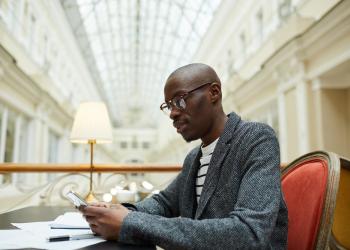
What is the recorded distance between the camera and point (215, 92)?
147cm

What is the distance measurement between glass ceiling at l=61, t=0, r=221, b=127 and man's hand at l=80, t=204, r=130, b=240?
1288 centimetres

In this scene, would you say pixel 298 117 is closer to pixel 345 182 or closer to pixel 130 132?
pixel 345 182

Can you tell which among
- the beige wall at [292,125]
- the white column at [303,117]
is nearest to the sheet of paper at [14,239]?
the white column at [303,117]

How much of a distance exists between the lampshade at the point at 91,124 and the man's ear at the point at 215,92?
6.18 feet

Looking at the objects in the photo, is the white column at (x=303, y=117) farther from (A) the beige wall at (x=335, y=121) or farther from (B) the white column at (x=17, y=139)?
(B) the white column at (x=17, y=139)

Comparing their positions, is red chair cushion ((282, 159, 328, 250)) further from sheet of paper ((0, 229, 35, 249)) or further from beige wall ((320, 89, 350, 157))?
beige wall ((320, 89, 350, 157))

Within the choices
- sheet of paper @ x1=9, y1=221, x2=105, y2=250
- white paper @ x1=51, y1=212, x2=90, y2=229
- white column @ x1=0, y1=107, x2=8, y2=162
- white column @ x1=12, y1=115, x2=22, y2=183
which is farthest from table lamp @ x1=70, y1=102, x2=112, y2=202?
white column @ x1=12, y1=115, x2=22, y2=183

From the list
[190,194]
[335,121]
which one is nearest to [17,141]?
[335,121]

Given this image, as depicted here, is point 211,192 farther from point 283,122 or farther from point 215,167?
point 283,122

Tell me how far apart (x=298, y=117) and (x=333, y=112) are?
2.27 feet

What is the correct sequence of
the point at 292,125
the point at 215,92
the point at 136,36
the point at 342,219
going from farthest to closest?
the point at 136,36 < the point at 292,125 < the point at 342,219 < the point at 215,92

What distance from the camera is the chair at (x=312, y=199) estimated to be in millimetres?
1194

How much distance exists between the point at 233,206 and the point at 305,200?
29cm

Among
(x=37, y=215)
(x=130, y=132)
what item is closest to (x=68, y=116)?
(x=37, y=215)
